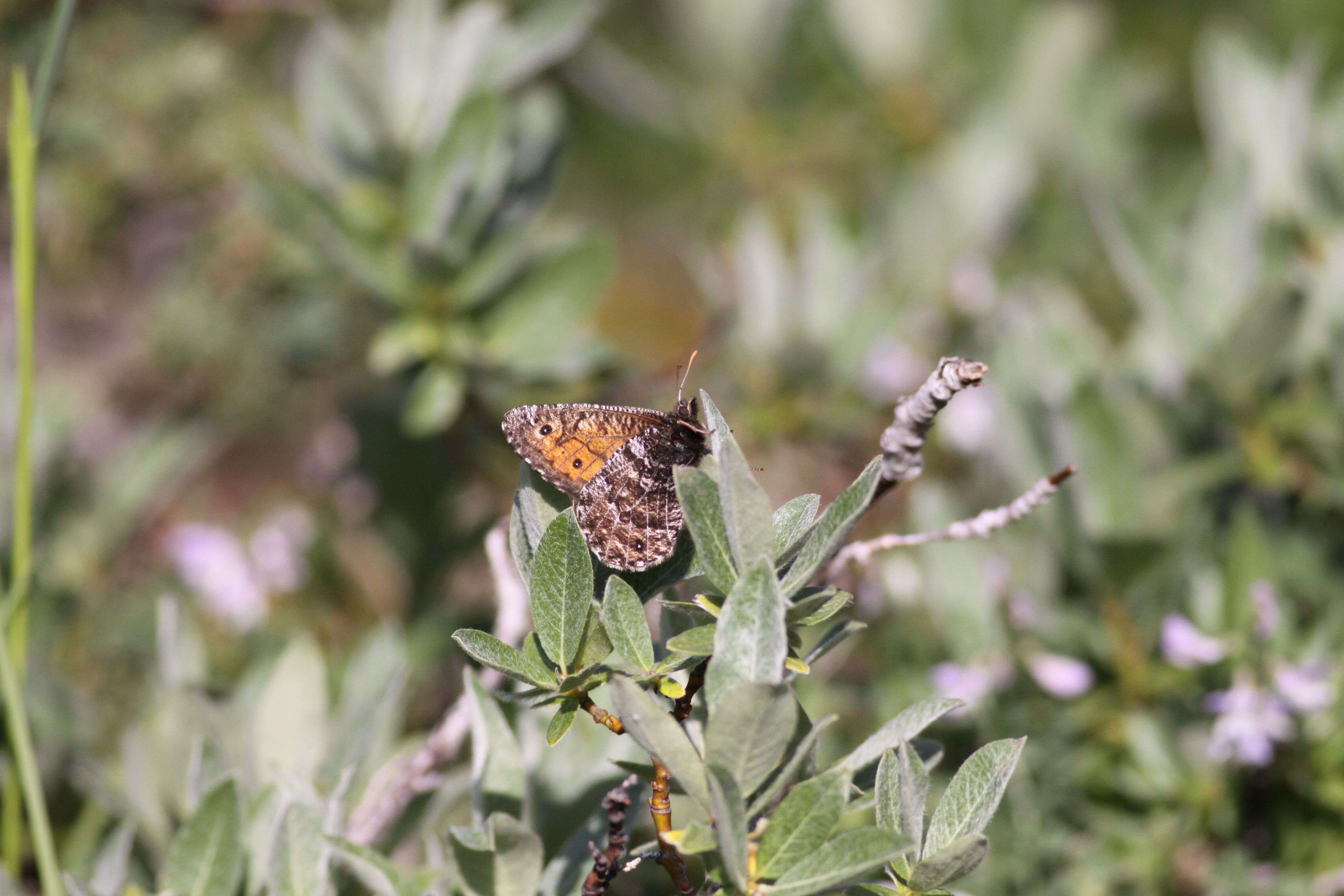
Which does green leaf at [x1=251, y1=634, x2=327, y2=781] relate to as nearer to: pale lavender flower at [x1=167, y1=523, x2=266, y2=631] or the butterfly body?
the butterfly body

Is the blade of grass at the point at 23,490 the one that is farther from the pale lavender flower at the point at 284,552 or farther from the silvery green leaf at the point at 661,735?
the pale lavender flower at the point at 284,552

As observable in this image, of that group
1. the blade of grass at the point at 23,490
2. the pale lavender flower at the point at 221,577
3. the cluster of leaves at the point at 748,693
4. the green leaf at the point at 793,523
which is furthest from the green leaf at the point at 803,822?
the pale lavender flower at the point at 221,577

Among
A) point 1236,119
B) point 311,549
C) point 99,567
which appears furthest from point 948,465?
point 99,567

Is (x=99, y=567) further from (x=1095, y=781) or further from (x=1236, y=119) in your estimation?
(x=1236, y=119)

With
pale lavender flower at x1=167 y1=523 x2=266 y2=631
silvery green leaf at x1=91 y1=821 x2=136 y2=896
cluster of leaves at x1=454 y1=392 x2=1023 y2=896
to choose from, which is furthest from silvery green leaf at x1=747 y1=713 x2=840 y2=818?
pale lavender flower at x1=167 y1=523 x2=266 y2=631

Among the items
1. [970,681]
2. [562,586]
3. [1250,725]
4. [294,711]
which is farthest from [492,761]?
[1250,725]
